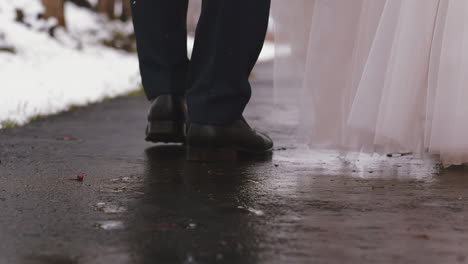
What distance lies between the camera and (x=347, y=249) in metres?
1.72

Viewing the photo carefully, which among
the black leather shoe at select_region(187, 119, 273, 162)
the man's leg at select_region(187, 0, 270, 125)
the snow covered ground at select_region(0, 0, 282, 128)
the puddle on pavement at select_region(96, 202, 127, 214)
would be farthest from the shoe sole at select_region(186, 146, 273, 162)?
the snow covered ground at select_region(0, 0, 282, 128)

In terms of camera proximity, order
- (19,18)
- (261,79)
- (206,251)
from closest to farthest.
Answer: (206,251), (261,79), (19,18)

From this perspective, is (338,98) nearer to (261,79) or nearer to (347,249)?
(347,249)

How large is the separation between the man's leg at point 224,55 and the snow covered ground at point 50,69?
160 cm

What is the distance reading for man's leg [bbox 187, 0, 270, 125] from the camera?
2.82 m

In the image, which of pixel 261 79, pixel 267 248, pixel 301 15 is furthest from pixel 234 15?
pixel 261 79

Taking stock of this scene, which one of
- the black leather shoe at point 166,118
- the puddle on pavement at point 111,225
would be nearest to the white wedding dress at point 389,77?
the black leather shoe at point 166,118

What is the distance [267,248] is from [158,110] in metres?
1.60

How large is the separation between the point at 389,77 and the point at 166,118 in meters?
0.91

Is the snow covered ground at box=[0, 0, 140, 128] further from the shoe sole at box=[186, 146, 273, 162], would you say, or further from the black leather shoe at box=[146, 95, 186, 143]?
the shoe sole at box=[186, 146, 273, 162]

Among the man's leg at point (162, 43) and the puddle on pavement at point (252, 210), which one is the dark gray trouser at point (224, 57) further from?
the puddle on pavement at point (252, 210)

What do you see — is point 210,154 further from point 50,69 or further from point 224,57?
point 50,69

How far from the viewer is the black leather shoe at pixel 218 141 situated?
2.94 meters

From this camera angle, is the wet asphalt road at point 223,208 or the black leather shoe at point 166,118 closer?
the wet asphalt road at point 223,208
